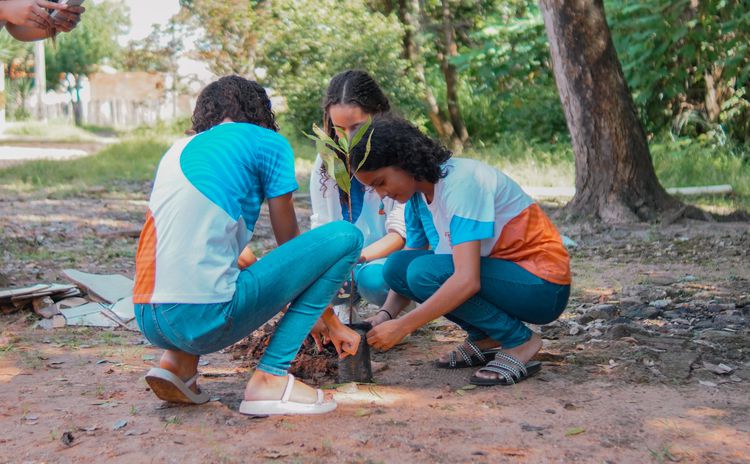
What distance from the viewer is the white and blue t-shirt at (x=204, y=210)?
8.98ft

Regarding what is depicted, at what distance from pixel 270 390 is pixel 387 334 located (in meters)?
0.45

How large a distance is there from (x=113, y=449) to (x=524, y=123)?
14418 millimetres

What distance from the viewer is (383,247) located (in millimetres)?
3977

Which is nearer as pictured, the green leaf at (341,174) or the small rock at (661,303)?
the green leaf at (341,174)

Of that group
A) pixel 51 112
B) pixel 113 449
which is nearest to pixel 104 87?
pixel 51 112

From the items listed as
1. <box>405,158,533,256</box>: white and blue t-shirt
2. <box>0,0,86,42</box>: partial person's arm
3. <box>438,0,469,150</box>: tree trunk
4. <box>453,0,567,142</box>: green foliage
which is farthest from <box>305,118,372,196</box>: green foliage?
<box>438,0,469,150</box>: tree trunk

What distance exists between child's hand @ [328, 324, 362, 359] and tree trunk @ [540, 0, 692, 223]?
A: 5147 mm

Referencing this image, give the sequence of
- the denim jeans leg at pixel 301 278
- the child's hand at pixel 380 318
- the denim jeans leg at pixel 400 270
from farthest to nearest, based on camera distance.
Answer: the child's hand at pixel 380 318 → the denim jeans leg at pixel 400 270 → the denim jeans leg at pixel 301 278

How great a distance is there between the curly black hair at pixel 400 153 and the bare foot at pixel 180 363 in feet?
2.86

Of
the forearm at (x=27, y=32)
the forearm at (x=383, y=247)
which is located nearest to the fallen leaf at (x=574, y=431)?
the forearm at (x=383, y=247)

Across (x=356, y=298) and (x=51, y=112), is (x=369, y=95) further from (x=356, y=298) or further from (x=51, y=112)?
(x=51, y=112)

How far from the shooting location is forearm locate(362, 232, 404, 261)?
3973mm

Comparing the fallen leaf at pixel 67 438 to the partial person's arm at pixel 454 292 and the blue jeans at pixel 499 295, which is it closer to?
the partial person's arm at pixel 454 292

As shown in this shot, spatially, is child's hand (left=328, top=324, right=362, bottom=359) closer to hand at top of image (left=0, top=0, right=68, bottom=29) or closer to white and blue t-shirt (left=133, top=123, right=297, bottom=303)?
white and blue t-shirt (left=133, top=123, right=297, bottom=303)
